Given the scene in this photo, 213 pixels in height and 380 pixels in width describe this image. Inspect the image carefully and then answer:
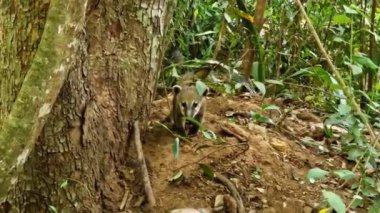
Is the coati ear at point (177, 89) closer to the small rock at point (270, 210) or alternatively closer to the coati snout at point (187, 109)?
the coati snout at point (187, 109)

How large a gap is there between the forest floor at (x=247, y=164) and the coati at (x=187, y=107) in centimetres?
9

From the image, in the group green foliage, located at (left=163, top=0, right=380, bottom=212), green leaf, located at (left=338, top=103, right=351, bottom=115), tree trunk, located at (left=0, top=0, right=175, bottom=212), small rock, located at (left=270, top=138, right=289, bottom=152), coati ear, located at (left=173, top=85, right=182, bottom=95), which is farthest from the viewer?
coati ear, located at (left=173, top=85, right=182, bottom=95)

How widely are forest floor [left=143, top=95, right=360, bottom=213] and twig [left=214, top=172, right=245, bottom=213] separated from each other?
29 mm

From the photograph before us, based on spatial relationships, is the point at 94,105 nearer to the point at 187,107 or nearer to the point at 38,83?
the point at 38,83

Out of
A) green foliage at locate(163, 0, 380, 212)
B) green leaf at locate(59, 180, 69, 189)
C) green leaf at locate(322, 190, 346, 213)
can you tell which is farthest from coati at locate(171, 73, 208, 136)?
green leaf at locate(322, 190, 346, 213)

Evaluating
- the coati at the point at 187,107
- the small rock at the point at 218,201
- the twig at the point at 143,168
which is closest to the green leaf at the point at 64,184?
the twig at the point at 143,168

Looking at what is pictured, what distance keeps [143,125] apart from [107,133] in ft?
1.04

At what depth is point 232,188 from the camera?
3805mm

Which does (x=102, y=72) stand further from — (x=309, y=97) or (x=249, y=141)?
(x=309, y=97)

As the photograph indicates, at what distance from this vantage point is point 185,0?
5.30 m

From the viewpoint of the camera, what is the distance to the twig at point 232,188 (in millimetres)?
3709

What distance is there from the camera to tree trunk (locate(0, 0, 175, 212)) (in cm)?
329

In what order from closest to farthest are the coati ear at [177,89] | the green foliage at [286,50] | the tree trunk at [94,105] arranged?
the tree trunk at [94,105] < the green foliage at [286,50] < the coati ear at [177,89]

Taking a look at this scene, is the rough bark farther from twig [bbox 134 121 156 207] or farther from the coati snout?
the coati snout
